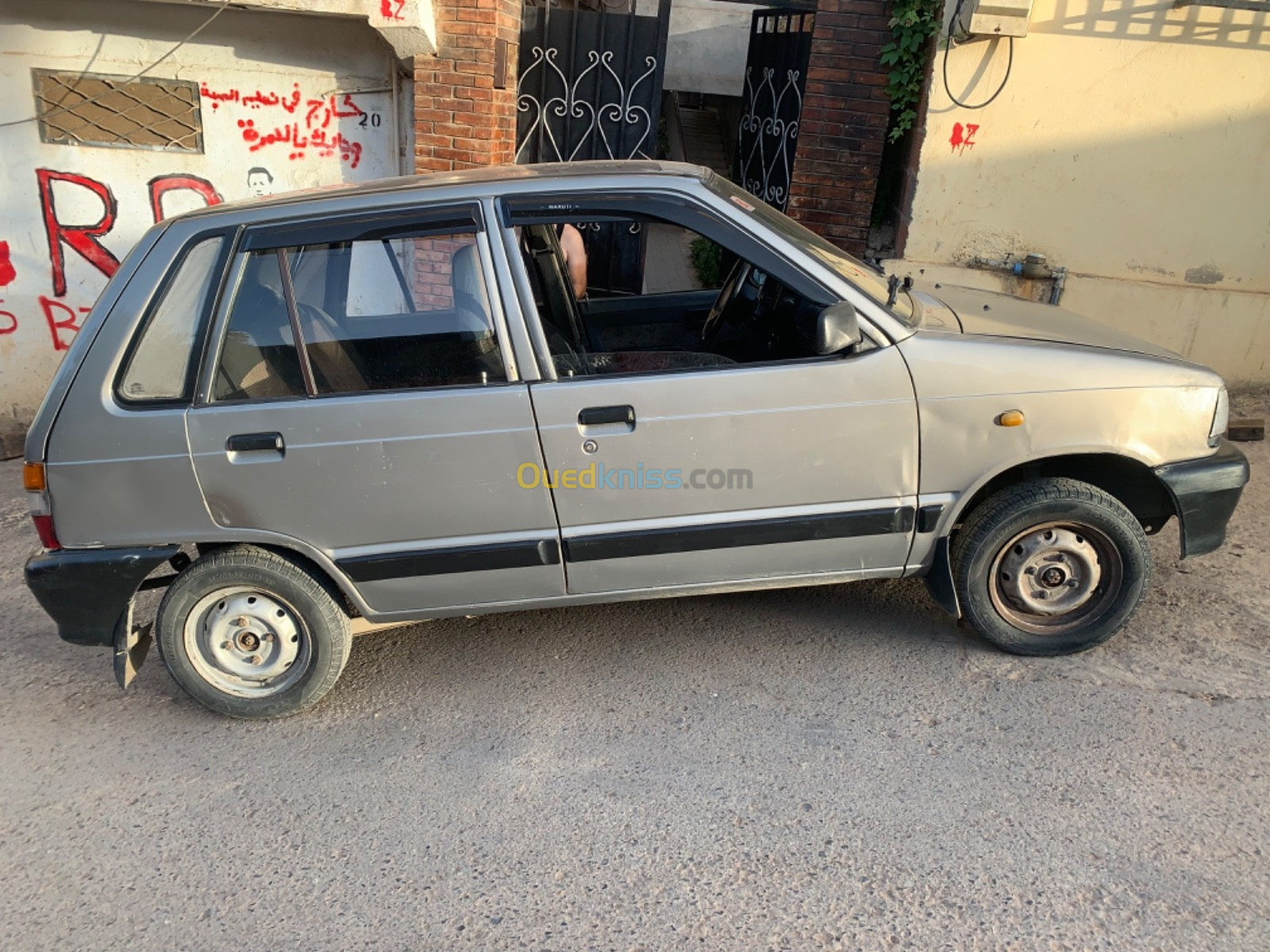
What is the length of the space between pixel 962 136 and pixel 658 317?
3003 millimetres

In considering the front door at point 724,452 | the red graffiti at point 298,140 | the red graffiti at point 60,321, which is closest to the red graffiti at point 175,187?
the red graffiti at point 298,140

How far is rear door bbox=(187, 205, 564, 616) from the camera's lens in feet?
11.3

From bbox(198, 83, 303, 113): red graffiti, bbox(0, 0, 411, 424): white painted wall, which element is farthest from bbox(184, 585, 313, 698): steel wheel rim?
bbox(198, 83, 303, 113): red graffiti

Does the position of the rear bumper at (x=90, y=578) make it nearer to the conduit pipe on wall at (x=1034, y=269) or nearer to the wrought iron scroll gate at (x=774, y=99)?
the wrought iron scroll gate at (x=774, y=99)

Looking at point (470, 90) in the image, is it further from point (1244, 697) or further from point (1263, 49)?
point (1244, 697)

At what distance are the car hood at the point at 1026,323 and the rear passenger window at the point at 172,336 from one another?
2594 millimetres

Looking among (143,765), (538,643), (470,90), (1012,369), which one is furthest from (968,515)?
(470,90)

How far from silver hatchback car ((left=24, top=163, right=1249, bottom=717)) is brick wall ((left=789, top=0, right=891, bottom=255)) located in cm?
335

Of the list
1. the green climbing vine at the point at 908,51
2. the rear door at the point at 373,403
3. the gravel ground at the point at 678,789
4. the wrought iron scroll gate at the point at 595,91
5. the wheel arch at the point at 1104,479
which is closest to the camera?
the gravel ground at the point at 678,789

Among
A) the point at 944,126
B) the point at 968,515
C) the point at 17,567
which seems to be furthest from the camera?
the point at 944,126

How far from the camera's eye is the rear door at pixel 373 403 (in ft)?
11.3

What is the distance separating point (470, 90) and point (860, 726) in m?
4.93

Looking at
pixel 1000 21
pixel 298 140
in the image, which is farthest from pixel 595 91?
pixel 1000 21

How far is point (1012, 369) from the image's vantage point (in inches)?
138
